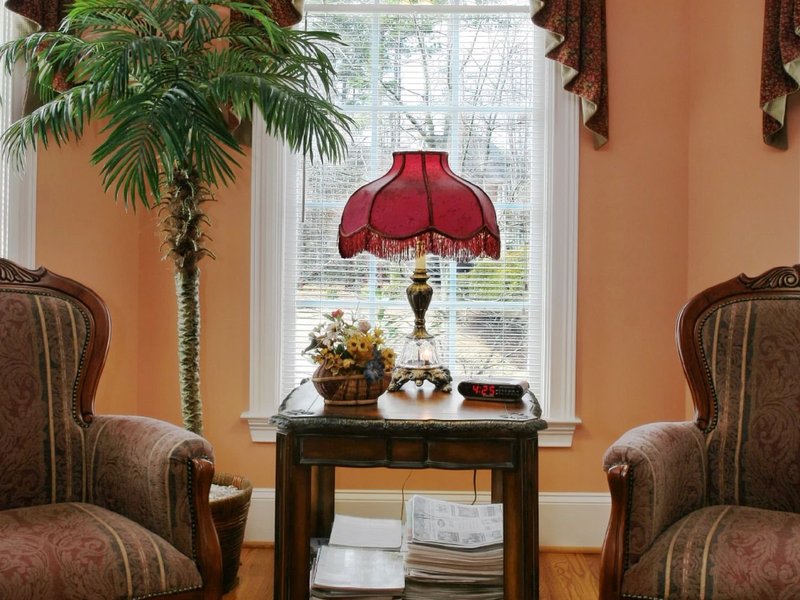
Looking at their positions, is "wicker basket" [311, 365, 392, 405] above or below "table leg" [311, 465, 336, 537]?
above

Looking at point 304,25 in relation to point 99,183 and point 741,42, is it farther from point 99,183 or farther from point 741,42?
point 741,42

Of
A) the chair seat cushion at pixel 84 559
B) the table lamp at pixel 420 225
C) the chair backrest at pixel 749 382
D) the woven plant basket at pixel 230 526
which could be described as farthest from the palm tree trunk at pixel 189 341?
the chair backrest at pixel 749 382

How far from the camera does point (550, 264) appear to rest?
307cm

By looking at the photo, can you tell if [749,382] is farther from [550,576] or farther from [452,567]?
[550,576]

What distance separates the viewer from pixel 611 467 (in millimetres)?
1839

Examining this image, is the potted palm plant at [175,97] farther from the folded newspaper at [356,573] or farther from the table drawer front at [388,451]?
the table drawer front at [388,451]

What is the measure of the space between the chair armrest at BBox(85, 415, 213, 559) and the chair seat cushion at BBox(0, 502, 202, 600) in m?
0.05

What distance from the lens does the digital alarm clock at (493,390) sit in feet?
7.68

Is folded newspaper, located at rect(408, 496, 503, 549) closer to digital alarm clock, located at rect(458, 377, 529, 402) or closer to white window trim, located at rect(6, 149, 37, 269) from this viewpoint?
digital alarm clock, located at rect(458, 377, 529, 402)

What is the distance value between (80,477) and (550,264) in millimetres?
1782

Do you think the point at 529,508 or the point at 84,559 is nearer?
the point at 84,559

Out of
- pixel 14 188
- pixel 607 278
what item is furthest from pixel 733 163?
pixel 14 188

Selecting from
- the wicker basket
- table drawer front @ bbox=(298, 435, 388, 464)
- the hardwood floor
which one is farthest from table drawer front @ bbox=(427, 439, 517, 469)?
the hardwood floor

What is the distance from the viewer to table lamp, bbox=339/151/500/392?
2.35 metres
